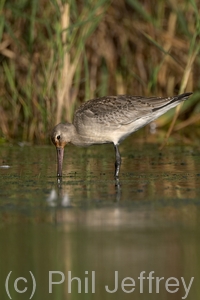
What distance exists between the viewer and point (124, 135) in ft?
31.2

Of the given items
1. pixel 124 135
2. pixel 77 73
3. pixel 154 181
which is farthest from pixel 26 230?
pixel 77 73

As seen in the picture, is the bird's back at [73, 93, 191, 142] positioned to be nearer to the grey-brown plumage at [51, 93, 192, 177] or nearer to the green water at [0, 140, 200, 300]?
the grey-brown plumage at [51, 93, 192, 177]

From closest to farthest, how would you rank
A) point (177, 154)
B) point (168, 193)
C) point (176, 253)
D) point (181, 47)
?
point (176, 253), point (168, 193), point (177, 154), point (181, 47)

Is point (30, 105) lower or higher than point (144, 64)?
lower

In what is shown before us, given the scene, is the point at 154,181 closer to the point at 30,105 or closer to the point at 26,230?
the point at 26,230

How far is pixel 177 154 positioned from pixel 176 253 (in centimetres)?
512

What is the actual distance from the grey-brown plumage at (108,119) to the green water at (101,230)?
12.8 inches

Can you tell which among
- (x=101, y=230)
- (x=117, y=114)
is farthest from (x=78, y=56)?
(x=101, y=230)

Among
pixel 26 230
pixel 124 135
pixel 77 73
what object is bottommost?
pixel 26 230

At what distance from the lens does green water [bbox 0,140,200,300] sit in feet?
15.3

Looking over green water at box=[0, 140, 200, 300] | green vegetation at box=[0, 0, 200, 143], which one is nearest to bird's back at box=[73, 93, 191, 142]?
green water at box=[0, 140, 200, 300]

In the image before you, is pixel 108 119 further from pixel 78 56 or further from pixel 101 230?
pixel 101 230

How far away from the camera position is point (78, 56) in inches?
420

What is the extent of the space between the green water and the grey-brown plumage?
33 cm
